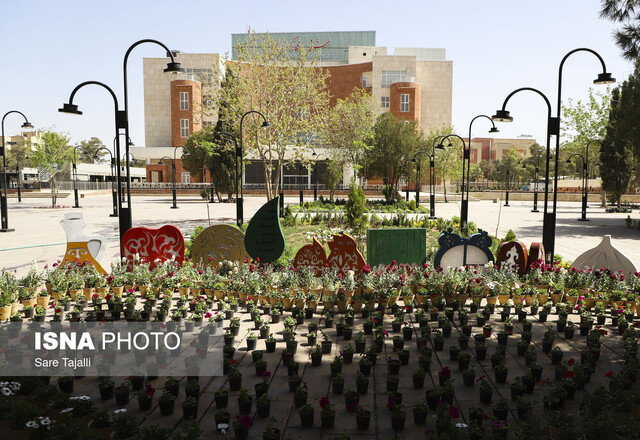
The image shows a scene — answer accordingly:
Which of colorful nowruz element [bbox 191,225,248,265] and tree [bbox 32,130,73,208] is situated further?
tree [bbox 32,130,73,208]

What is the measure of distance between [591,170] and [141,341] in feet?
254

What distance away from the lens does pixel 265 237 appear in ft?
31.8

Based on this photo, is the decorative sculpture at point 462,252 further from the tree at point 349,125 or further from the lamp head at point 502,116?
the tree at point 349,125

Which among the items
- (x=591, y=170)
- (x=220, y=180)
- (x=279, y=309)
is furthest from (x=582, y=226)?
(x=591, y=170)

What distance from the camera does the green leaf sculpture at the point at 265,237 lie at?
9.62m

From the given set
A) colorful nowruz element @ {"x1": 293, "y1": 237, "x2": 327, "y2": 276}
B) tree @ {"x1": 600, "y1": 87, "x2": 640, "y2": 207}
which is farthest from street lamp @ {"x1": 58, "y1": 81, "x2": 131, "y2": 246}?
tree @ {"x1": 600, "y1": 87, "x2": 640, "y2": 207}

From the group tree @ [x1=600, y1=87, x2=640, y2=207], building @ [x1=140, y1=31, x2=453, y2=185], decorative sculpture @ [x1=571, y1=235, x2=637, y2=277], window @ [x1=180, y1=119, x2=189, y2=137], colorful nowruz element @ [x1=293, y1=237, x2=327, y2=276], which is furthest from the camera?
window @ [x1=180, y1=119, x2=189, y2=137]

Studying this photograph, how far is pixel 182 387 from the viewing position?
16.4 ft

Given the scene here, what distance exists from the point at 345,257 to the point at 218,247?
2.90 metres

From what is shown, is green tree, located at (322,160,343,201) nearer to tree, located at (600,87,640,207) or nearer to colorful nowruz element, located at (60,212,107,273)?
tree, located at (600,87,640,207)

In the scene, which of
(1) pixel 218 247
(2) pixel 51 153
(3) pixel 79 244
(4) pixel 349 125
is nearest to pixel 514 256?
(1) pixel 218 247

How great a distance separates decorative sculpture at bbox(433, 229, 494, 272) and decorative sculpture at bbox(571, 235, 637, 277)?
188cm

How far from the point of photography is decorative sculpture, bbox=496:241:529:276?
9.09 meters

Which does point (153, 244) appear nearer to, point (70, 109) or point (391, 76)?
point (70, 109)
